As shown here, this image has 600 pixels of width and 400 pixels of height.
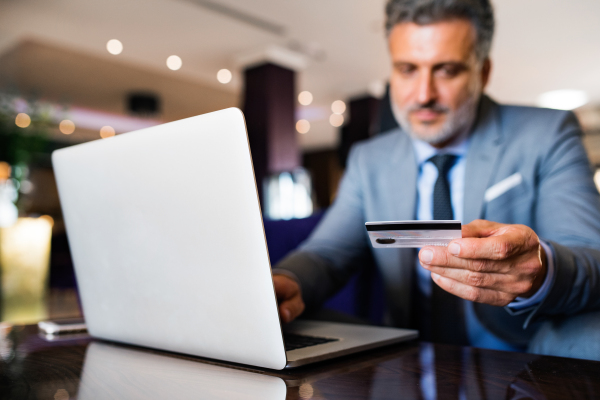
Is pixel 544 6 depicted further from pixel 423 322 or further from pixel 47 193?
pixel 47 193

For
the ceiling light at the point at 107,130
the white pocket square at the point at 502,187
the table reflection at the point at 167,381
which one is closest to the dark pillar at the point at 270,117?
the white pocket square at the point at 502,187

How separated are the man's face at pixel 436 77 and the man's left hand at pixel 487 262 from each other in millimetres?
569

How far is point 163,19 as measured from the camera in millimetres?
4277

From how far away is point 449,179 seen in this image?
1076 mm

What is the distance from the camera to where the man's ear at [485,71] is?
116 centimetres

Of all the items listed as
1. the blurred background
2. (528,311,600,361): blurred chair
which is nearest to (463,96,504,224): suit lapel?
(528,311,600,361): blurred chair

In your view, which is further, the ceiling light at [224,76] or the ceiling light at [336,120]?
the ceiling light at [336,120]

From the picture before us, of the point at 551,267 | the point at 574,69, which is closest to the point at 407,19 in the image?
the point at 551,267

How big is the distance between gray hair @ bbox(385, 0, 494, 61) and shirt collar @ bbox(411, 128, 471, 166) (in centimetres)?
21

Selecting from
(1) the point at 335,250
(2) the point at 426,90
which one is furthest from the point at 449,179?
(1) the point at 335,250

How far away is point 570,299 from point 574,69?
602cm

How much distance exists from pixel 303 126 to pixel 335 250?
8638 mm

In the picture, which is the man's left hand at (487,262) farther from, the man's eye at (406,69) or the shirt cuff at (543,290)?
the man's eye at (406,69)

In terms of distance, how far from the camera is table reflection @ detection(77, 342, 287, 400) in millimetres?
421
